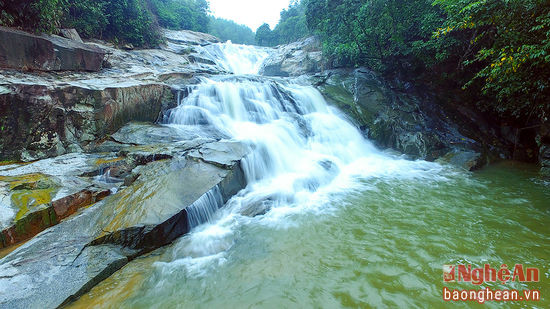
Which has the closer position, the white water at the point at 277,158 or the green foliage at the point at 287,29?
the white water at the point at 277,158

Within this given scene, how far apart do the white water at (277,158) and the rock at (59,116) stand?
1.51 m

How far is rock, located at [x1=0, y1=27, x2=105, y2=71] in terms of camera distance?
592cm

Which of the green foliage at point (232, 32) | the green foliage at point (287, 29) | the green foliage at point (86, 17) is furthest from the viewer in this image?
the green foliage at point (232, 32)

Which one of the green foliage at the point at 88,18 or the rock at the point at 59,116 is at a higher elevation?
the green foliage at the point at 88,18

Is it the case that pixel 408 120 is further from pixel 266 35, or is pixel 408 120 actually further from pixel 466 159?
pixel 266 35

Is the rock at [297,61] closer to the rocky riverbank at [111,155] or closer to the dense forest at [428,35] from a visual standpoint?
the dense forest at [428,35]

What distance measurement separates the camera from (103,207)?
3898 millimetres

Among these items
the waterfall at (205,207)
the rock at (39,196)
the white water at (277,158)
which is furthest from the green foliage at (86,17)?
the waterfall at (205,207)

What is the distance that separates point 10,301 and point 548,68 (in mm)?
10216

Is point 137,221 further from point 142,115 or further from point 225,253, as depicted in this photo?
point 142,115

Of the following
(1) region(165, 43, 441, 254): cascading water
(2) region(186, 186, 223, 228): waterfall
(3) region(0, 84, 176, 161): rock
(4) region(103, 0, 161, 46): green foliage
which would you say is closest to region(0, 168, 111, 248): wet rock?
(3) region(0, 84, 176, 161): rock

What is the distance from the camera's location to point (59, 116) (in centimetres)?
575

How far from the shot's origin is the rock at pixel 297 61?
16172 mm

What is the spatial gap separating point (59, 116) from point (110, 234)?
437 cm
